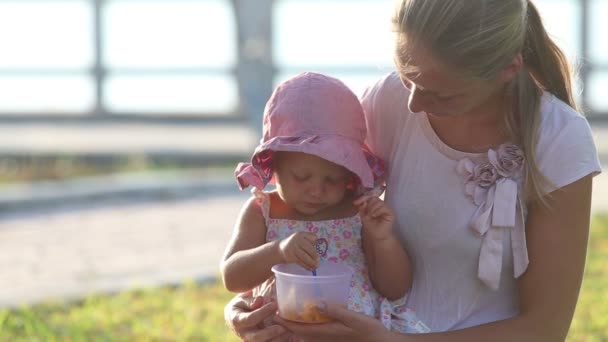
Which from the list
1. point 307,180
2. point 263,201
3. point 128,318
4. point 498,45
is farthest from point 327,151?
point 128,318

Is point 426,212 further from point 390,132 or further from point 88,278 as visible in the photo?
point 88,278

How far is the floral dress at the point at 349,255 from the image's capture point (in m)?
2.88

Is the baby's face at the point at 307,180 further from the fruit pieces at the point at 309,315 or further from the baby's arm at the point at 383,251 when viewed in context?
the fruit pieces at the point at 309,315

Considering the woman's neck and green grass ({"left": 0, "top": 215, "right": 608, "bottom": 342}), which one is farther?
green grass ({"left": 0, "top": 215, "right": 608, "bottom": 342})

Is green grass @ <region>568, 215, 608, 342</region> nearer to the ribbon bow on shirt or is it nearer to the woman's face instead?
the ribbon bow on shirt

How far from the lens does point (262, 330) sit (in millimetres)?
2752

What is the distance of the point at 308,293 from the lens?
2.61m

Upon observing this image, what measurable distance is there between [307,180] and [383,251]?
0.26m

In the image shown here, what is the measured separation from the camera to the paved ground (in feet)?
18.8

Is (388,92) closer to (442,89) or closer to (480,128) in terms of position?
(480,128)

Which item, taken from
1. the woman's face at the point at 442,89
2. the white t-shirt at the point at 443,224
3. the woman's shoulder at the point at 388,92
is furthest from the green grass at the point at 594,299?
the woman's face at the point at 442,89

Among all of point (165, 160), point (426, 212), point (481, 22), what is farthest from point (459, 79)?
point (165, 160)

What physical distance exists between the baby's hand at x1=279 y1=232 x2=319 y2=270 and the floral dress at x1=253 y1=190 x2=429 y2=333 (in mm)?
219

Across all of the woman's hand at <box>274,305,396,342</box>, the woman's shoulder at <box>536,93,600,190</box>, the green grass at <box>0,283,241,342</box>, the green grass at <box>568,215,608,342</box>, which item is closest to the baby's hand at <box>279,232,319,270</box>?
the woman's hand at <box>274,305,396,342</box>
